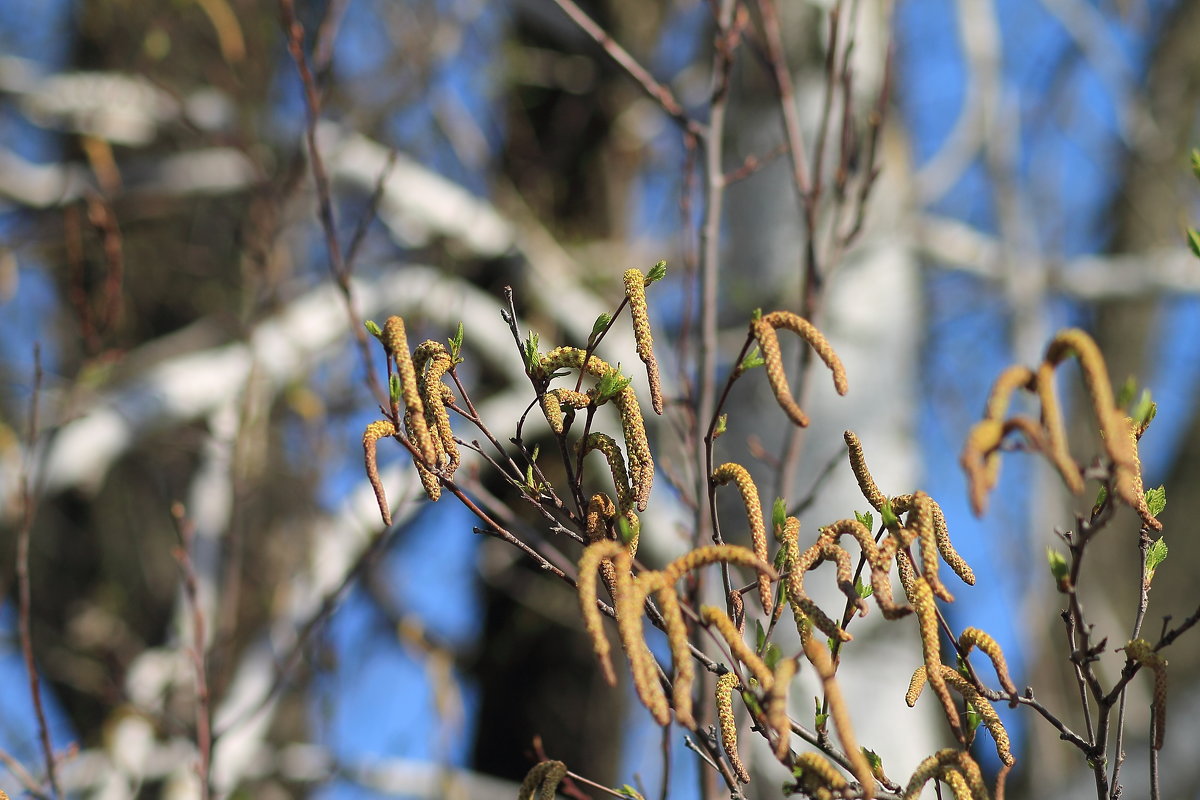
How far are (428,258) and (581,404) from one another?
3110 mm

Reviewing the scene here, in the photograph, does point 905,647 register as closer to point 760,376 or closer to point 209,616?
point 760,376

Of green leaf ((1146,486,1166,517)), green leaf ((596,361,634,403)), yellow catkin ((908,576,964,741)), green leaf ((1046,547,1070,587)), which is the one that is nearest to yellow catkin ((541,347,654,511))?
green leaf ((596,361,634,403))

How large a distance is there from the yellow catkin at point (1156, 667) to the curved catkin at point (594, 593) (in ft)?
1.36

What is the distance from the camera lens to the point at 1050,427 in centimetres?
70

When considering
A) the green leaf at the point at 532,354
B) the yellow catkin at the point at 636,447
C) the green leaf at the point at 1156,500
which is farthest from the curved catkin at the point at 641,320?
the green leaf at the point at 1156,500

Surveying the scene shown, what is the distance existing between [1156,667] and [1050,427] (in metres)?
0.27

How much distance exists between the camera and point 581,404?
95 cm

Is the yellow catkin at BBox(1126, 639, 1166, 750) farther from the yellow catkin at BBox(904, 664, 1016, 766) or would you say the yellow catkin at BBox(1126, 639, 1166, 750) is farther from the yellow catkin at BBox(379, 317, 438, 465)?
the yellow catkin at BBox(379, 317, 438, 465)

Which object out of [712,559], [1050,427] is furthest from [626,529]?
[1050,427]

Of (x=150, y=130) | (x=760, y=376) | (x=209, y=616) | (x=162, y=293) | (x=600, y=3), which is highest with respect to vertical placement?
(x=600, y=3)

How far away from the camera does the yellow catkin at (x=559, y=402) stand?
940mm

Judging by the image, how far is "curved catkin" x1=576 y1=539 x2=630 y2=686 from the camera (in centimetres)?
71

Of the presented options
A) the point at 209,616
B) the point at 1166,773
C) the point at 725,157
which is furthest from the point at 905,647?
the point at 209,616

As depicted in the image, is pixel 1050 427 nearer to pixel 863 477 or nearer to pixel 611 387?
pixel 863 477
